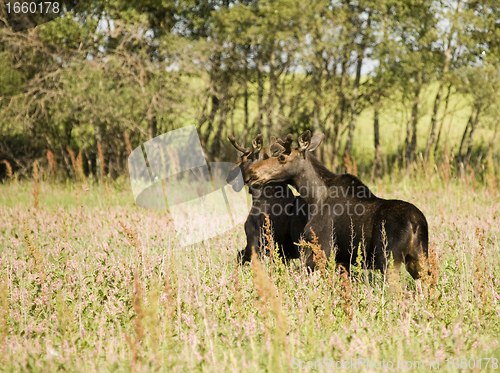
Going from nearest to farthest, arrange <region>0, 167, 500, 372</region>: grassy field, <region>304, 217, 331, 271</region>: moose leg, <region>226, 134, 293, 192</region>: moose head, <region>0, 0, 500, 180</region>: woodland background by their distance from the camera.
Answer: <region>0, 167, 500, 372</region>: grassy field < <region>304, 217, 331, 271</region>: moose leg < <region>226, 134, 293, 192</region>: moose head < <region>0, 0, 500, 180</region>: woodland background

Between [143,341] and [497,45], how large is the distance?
1436 cm

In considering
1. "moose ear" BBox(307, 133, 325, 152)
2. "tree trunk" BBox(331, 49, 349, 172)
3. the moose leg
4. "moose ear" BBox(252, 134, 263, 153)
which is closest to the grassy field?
the moose leg

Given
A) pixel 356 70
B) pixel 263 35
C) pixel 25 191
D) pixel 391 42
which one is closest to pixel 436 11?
pixel 391 42

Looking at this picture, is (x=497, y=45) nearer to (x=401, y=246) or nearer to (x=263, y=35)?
(x=263, y=35)

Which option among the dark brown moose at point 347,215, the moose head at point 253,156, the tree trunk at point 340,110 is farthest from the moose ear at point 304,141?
the tree trunk at point 340,110

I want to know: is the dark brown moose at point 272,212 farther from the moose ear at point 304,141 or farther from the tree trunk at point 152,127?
the tree trunk at point 152,127

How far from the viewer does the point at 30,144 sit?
15797 millimetres

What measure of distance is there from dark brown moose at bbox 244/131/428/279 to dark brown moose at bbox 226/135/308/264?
0.47 metres

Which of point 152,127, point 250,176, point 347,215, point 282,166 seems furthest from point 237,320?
point 152,127

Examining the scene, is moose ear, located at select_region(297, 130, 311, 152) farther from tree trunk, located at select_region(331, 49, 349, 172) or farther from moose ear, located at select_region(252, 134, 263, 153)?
tree trunk, located at select_region(331, 49, 349, 172)

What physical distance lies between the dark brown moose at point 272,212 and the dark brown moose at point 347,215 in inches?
18.4

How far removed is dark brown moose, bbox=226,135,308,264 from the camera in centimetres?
589

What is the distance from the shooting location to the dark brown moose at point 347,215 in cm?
463

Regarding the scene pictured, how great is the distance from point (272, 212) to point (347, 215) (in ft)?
4.10
